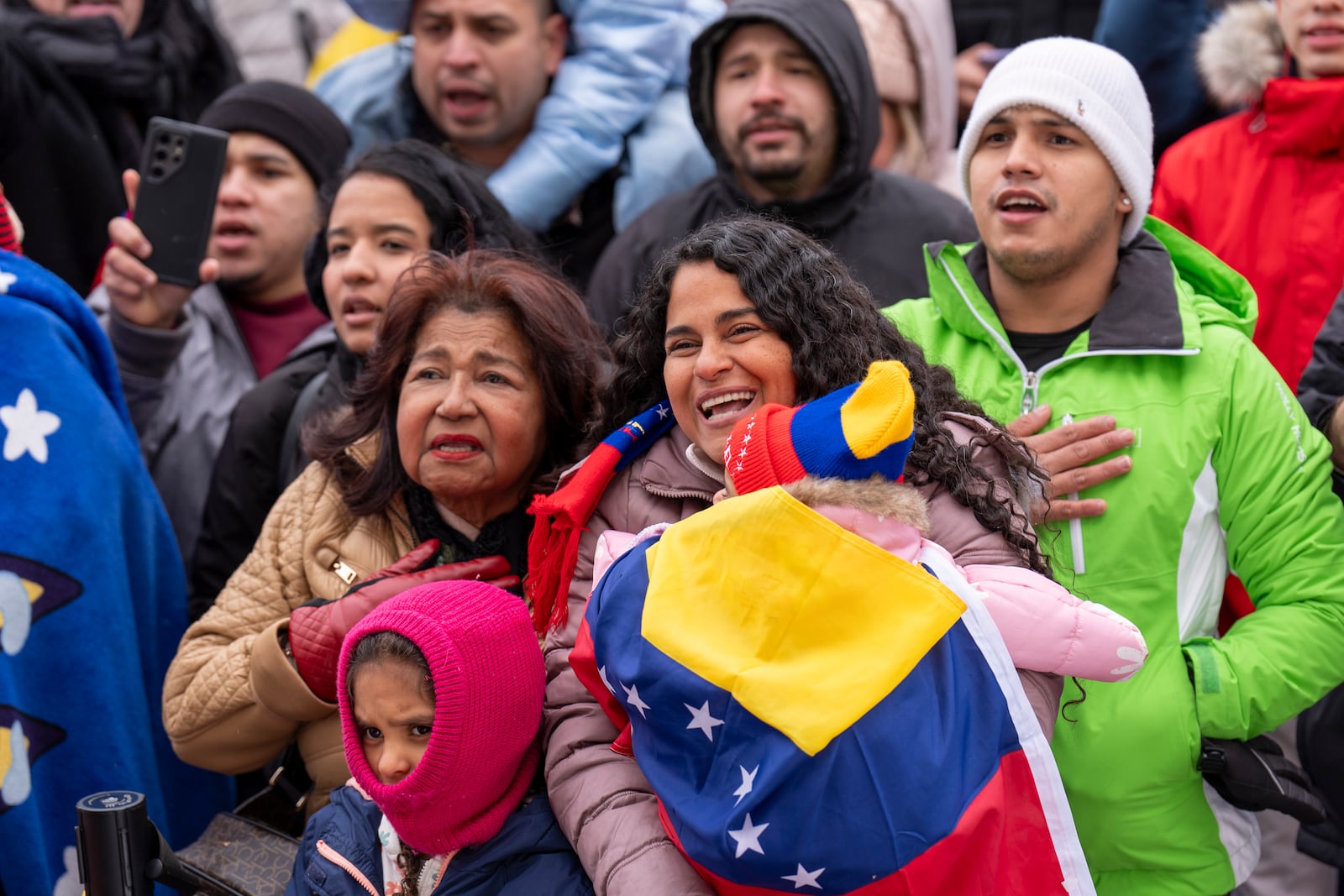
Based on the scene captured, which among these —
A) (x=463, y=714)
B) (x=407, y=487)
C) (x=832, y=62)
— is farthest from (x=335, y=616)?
(x=832, y=62)

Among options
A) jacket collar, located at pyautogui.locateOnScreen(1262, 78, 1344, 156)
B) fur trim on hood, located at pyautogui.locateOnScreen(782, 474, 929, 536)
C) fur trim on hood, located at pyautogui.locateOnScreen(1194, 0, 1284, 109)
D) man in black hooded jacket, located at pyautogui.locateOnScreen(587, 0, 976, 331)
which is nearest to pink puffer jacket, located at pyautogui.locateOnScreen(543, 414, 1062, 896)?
fur trim on hood, located at pyautogui.locateOnScreen(782, 474, 929, 536)

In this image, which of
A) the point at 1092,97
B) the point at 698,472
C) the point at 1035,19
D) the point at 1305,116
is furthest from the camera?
the point at 1035,19

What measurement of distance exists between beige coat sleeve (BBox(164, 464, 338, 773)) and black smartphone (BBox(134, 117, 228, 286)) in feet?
3.15

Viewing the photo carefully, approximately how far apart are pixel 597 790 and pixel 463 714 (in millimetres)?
253

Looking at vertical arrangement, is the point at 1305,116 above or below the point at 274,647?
above

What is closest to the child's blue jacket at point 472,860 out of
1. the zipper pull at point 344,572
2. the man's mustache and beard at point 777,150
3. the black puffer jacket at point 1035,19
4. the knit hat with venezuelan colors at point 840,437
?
the zipper pull at point 344,572

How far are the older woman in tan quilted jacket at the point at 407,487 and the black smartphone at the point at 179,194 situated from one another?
3.03 ft

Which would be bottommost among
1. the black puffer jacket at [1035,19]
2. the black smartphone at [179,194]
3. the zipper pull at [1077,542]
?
the zipper pull at [1077,542]

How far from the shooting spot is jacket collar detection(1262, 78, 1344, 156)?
3312 mm

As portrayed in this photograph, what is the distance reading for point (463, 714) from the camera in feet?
7.04

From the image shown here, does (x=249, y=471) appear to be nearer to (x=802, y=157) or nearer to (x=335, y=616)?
(x=335, y=616)

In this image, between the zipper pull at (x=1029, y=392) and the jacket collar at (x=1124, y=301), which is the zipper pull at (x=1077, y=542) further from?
the jacket collar at (x=1124, y=301)

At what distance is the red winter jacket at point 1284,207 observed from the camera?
3314 mm

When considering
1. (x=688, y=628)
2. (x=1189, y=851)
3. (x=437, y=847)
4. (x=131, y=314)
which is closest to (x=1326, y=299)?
(x=1189, y=851)
